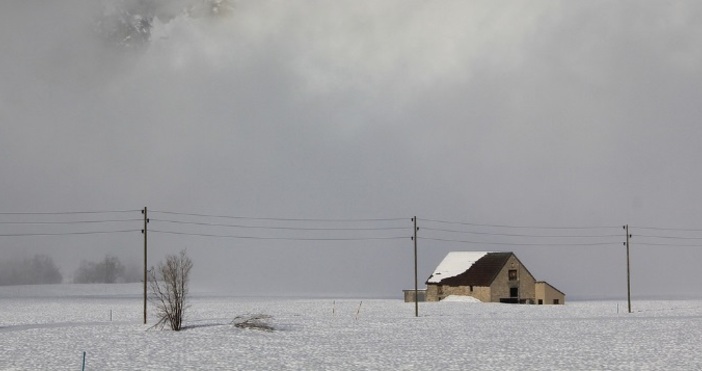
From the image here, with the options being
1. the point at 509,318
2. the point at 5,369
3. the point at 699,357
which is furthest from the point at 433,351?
Result: the point at 509,318

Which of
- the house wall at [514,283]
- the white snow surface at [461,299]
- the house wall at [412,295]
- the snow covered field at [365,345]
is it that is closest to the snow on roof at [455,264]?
the house wall at [412,295]

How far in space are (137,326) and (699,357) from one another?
128 ft

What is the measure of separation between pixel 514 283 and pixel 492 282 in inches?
183

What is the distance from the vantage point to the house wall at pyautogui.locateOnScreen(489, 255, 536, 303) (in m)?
104

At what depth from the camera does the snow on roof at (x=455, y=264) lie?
10975 centimetres

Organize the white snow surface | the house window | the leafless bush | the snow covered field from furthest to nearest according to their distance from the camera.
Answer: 1. the house window
2. the white snow surface
3. the leafless bush
4. the snow covered field

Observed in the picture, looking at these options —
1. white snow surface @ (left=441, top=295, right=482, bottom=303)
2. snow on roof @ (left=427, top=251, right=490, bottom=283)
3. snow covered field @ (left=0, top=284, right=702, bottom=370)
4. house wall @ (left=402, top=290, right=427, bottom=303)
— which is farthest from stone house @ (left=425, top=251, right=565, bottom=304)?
snow covered field @ (left=0, top=284, right=702, bottom=370)

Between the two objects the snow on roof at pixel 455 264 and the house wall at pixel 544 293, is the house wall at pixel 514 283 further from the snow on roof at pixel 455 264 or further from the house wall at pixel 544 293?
the snow on roof at pixel 455 264

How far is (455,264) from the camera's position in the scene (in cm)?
11194

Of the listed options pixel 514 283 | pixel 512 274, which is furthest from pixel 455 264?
pixel 514 283

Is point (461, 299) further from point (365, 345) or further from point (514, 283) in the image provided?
point (365, 345)

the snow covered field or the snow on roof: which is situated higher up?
the snow on roof

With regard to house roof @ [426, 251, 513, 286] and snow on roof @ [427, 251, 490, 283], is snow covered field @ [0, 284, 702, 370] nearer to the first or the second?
house roof @ [426, 251, 513, 286]

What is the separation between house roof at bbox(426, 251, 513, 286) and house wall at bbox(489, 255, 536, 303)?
0.93m
